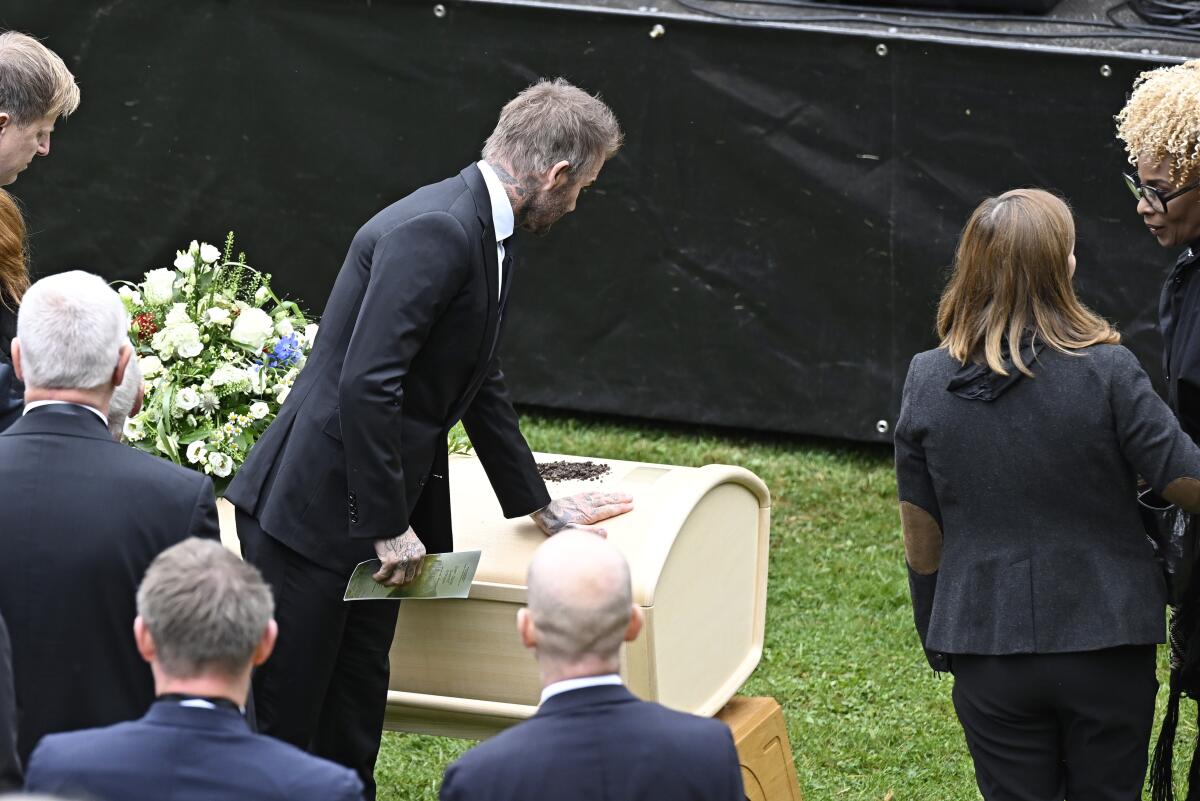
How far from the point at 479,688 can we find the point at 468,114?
142 inches

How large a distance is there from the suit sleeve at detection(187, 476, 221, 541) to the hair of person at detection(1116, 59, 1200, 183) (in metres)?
2.00

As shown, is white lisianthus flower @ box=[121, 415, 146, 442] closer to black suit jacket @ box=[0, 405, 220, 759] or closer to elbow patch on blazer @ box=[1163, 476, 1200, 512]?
black suit jacket @ box=[0, 405, 220, 759]

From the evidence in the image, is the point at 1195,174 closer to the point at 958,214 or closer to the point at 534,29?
the point at 958,214

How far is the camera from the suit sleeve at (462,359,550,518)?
3.55 m

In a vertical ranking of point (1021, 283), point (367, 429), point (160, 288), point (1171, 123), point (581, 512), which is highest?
point (1171, 123)

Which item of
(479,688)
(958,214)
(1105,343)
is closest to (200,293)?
(479,688)

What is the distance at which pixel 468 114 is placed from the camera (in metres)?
6.65

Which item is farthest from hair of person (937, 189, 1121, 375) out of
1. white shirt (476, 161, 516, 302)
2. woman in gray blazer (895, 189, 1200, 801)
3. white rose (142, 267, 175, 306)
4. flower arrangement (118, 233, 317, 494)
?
white rose (142, 267, 175, 306)

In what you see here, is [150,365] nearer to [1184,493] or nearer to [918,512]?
[918,512]

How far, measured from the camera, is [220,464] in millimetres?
3828

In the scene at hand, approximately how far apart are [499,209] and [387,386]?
43 cm

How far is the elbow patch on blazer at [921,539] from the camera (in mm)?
3160

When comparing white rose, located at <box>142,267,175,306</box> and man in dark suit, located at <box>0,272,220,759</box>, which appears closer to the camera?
man in dark suit, located at <box>0,272,220,759</box>

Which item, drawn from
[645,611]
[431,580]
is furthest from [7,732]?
[645,611]
